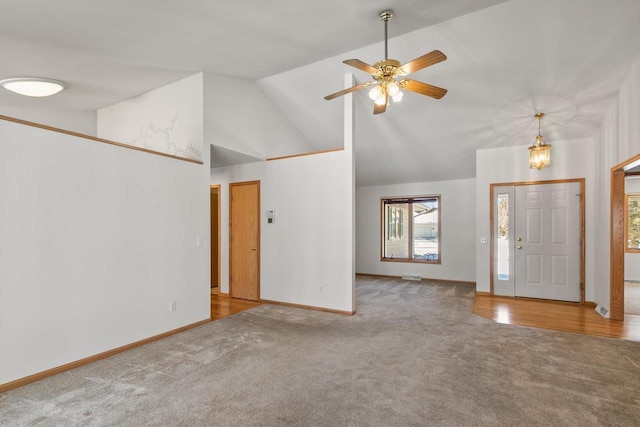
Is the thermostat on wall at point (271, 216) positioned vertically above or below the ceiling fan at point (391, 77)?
below

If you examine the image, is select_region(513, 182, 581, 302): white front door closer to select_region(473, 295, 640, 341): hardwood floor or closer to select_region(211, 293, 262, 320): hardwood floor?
select_region(473, 295, 640, 341): hardwood floor

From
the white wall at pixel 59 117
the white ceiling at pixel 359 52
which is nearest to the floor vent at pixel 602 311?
the white ceiling at pixel 359 52

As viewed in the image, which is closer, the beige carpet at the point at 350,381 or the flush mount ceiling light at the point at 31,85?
the beige carpet at the point at 350,381

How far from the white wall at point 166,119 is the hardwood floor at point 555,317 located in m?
4.95

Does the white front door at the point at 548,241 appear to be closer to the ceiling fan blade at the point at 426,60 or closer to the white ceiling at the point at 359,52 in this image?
the white ceiling at the point at 359,52

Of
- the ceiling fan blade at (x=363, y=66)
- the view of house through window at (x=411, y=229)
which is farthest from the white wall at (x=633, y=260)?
the ceiling fan blade at (x=363, y=66)

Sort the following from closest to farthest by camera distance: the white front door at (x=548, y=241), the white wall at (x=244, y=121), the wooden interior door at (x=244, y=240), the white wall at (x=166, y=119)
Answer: the white wall at (x=166, y=119), the white wall at (x=244, y=121), the white front door at (x=548, y=241), the wooden interior door at (x=244, y=240)

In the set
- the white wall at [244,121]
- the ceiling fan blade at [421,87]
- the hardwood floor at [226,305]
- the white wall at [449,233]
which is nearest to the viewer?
the ceiling fan blade at [421,87]

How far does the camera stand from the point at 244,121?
5227 mm

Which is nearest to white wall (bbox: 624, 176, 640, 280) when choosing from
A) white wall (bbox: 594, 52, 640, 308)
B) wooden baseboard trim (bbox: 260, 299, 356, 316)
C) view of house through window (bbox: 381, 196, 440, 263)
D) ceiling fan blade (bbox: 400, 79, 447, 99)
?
white wall (bbox: 594, 52, 640, 308)

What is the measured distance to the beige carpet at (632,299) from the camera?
16.1 feet

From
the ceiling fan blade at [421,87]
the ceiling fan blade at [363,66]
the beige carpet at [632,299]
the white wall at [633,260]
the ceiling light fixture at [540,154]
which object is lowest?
the beige carpet at [632,299]

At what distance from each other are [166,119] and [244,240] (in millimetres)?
2352

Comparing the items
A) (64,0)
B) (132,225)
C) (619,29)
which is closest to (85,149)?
(132,225)
